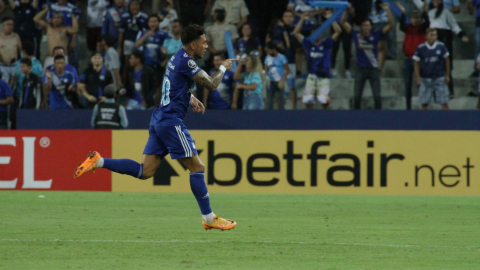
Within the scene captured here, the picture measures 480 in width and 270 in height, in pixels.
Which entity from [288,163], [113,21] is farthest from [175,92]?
[113,21]

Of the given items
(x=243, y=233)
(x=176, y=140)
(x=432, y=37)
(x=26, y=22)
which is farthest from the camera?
(x=26, y=22)

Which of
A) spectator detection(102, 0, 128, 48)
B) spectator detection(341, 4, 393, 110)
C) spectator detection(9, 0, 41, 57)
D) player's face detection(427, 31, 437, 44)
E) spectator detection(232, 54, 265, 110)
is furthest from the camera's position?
spectator detection(9, 0, 41, 57)

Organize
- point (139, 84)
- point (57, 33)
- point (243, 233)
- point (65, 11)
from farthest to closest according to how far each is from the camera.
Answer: point (65, 11)
point (57, 33)
point (139, 84)
point (243, 233)

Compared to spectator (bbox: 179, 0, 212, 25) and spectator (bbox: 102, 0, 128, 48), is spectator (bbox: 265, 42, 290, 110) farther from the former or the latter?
spectator (bbox: 102, 0, 128, 48)

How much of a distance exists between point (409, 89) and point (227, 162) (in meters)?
4.70

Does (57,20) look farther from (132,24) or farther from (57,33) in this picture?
(132,24)

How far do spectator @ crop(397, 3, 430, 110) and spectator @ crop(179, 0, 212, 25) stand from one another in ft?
14.1

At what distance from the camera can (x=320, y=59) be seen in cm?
1487

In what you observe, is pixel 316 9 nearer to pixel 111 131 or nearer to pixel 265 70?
pixel 265 70

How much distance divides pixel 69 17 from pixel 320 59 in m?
5.60

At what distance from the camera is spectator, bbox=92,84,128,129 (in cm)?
1355

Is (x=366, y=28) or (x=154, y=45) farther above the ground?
(x=366, y=28)

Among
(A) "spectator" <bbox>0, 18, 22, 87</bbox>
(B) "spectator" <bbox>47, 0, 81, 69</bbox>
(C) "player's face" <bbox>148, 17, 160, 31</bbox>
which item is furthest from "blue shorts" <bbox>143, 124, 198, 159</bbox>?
(A) "spectator" <bbox>0, 18, 22, 87</bbox>

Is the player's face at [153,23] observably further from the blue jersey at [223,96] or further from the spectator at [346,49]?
the spectator at [346,49]
